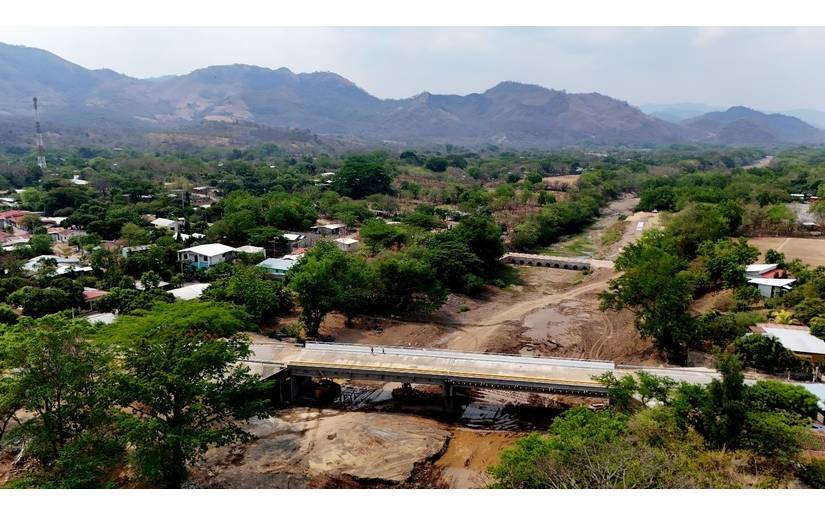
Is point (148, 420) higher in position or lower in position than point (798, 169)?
lower

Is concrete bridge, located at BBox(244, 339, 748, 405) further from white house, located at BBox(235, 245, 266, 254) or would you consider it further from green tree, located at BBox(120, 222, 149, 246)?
green tree, located at BBox(120, 222, 149, 246)

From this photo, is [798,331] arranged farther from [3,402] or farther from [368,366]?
[3,402]

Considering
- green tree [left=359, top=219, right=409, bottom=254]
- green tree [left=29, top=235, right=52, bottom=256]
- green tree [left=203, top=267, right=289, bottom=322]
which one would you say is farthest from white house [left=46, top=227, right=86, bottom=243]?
green tree [left=359, top=219, right=409, bottom=254]

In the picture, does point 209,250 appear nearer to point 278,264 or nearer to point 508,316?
point 278,264

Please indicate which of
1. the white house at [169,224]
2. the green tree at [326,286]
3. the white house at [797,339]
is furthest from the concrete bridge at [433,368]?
the white house at [169,224]

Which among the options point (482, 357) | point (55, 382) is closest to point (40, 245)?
point (55, 382)

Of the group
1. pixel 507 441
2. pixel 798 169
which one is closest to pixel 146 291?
pixel 507 441
